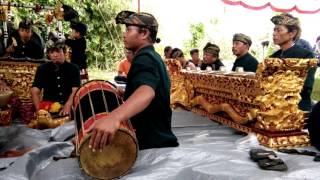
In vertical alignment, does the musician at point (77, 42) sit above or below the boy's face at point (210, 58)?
above

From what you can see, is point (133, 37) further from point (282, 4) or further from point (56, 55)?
point (282, 4)

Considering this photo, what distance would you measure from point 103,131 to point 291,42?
8.13 feet

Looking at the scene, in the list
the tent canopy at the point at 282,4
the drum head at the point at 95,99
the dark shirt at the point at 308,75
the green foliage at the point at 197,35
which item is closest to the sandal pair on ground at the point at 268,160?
the drum head at the point at 95,99

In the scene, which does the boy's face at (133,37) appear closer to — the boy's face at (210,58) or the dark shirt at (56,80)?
the dark shirt at (56,80)

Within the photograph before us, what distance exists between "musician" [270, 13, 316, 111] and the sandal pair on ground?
1220 mm

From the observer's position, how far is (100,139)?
5.97ft

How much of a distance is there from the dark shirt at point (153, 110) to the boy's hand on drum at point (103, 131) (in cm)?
44

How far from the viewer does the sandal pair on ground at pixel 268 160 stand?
7.50 feet

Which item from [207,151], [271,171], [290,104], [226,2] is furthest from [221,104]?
[226,2]

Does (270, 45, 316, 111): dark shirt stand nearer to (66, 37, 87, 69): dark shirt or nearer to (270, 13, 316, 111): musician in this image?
(270, 13, 316, 111): musician

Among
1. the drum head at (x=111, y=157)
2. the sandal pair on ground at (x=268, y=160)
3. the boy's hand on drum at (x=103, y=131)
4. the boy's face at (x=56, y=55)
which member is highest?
the boy's face at (x=56, y=55)

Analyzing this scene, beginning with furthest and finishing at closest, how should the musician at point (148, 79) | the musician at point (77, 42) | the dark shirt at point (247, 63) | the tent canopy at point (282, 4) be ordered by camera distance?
the tent canopy at point (282, 4) → the musician at point (77, 42) → the dark shirt at point (247, 63) → the musician at point (148, 79)

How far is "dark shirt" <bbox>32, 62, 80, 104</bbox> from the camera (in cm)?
447

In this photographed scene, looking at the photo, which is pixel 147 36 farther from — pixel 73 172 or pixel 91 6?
pixel 91 6
